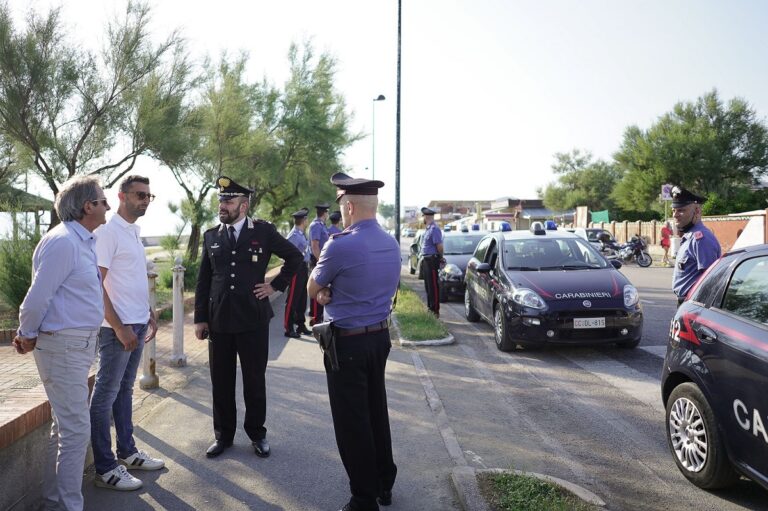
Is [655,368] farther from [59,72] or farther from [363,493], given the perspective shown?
[59,72]

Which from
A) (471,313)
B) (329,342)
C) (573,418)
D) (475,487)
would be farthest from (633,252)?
(329,342)

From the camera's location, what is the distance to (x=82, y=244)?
3467mm

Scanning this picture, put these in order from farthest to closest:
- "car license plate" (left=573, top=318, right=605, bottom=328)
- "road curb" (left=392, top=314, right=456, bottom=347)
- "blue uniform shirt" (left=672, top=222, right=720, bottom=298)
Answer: "road curb" (left=392, top=314, right=456, bottom=347)
"car license plate" (left=573, top=318, right=605, bottom=328)
"blue uniform shirt" (left=672, top=222, right=720, bottom=298)

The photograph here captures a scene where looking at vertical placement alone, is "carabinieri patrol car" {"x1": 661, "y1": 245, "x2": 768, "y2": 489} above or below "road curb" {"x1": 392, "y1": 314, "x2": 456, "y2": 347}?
above

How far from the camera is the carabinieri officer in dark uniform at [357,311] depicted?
11.7ft

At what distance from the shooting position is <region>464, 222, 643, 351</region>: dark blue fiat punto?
7883mm

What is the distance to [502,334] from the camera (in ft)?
28.1

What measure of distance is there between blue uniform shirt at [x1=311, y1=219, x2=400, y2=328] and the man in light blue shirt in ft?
4.10

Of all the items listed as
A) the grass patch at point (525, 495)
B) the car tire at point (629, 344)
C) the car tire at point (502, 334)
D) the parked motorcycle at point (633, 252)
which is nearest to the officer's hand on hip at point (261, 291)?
the grass patch at point (525, 495)

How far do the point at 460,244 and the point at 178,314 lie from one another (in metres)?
Result: 10.1

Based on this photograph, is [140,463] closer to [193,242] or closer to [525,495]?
[525,495]

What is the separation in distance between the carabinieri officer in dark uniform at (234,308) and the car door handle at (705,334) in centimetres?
292

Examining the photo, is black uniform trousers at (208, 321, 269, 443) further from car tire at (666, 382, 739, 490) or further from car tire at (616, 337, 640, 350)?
car tire at (616, 337, 640, 350)

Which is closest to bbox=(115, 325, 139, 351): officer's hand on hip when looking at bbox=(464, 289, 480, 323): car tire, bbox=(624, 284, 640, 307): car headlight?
bbox=(624, 284, 640, 307): car headlight
